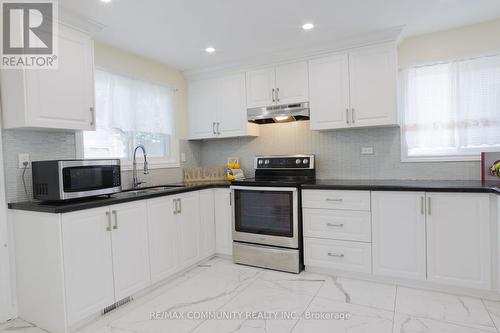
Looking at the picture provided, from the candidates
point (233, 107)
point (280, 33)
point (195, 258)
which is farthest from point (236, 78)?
point (195, 258)

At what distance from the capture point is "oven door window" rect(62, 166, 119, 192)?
2182 mm

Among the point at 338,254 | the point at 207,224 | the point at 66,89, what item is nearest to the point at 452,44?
the point at 338,254

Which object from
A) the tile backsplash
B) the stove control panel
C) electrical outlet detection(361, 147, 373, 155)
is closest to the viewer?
the tile backsplash

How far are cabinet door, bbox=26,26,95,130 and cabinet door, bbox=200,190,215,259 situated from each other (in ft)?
4.68

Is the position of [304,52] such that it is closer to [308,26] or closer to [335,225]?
[308,26]

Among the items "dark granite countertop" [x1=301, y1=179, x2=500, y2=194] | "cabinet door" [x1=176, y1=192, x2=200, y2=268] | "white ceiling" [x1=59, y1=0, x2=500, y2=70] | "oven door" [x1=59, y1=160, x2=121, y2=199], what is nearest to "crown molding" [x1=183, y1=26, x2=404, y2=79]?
"white ceiling" [x1=59, y1=0, x2=500, y2=70]

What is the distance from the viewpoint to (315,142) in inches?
142

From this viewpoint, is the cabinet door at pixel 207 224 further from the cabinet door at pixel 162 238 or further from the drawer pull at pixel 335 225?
the drawer pull at pixel 335 225

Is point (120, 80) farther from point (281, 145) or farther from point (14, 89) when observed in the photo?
point (281, 145)

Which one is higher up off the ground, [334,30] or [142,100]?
[334,30]

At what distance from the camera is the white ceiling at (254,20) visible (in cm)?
236

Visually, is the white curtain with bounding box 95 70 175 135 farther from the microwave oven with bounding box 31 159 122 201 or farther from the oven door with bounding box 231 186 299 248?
the oven door with bounding box 231 186 299 248

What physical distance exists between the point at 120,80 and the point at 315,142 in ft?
7.51

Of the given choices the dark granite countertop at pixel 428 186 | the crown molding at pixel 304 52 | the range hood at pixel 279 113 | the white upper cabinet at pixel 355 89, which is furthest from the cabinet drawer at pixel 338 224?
the crown molding at pixel 304 52
